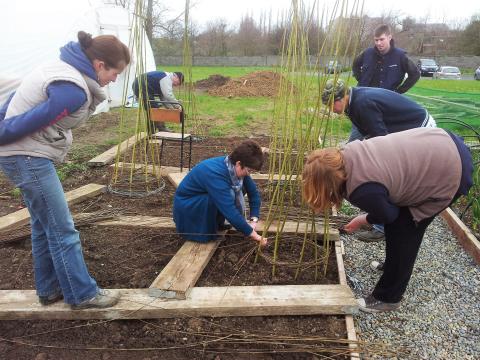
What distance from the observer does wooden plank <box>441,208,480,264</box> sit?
2979mm

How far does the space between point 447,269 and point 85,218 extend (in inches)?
113

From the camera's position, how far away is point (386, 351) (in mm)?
1984

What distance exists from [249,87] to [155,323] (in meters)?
12.1

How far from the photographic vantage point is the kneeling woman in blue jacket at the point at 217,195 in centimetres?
247

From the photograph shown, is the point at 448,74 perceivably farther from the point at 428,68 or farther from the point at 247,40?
the point at 247,40

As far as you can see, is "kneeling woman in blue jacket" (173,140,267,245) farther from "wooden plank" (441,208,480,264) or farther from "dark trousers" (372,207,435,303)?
"wooden plank" (441,208,480,264)

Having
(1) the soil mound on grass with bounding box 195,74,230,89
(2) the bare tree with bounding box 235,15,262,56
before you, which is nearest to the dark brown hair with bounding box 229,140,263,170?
(1) the soil mound on grass with bounding box 195,74,230,89

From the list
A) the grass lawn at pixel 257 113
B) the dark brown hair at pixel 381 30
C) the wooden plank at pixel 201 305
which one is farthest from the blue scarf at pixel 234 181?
the grass lawn at pixel 257 113

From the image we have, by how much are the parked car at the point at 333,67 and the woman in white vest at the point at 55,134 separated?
105cm

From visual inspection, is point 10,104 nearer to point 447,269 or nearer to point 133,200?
point 133,200

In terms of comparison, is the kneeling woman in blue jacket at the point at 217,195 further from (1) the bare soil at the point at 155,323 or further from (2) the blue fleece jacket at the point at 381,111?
(2) the blue fleece jacket at the point at 381,111

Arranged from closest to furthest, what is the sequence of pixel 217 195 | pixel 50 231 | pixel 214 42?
1. pixel 50 231
2. pixel 217 195
3. pixel 214 42

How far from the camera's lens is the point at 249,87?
13445mm

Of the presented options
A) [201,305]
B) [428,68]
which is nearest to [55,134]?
[201,305]
